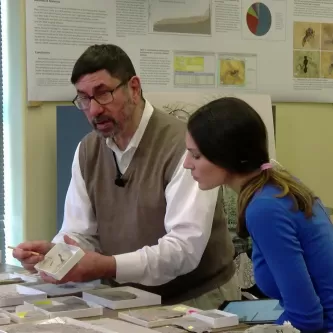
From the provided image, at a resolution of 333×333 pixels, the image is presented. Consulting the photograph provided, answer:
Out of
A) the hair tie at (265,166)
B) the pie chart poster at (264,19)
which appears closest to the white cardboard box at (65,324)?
the hair tie at (265,166)

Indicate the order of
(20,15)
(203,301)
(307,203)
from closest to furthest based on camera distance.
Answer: (307,203) → (203,301) → (20,15)

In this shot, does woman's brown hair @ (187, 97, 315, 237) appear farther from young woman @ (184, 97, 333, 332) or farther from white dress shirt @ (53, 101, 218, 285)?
white dress shirt @ (53, 101, 218, 285)

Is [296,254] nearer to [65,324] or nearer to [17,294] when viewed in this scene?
[65,324]

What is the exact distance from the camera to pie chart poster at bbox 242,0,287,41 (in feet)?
12.9

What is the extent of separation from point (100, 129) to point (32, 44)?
1.25 meters

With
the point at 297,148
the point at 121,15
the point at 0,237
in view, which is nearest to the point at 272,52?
the point at 297,148

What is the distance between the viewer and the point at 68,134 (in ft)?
10.8

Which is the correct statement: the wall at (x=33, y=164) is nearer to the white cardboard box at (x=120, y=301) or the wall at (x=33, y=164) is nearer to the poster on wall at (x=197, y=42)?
the poster on wall at (x=197, y=42)

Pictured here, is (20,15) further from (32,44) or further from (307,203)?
(307,203)

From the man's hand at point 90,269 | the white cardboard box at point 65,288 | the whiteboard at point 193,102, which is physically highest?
the whiteboard at point 193,102

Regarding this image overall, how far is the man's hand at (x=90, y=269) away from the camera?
6.12 ft

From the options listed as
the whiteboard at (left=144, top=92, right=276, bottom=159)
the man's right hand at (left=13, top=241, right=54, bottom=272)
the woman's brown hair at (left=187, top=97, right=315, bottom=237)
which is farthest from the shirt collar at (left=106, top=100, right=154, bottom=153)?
the whiteboard at (left=144, top=92, right=276, bottom=159)

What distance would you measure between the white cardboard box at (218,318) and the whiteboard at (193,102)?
169cm

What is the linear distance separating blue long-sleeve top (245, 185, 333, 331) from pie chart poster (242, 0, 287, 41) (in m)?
2.46
